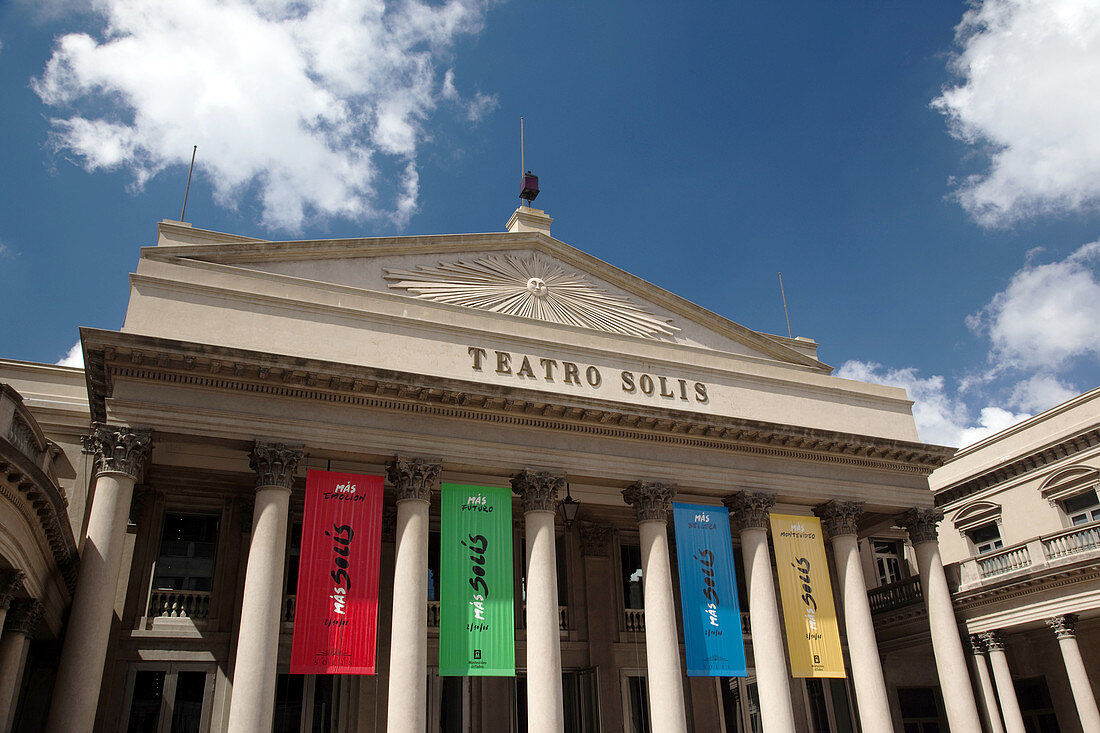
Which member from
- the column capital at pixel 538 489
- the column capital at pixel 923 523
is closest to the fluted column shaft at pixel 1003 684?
the column capital at pixel 923 523

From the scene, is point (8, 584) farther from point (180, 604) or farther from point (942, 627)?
point (942, 627)

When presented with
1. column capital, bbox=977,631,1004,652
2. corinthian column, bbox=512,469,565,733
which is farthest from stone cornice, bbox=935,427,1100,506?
corinthian column, bbox=512,469,565,733

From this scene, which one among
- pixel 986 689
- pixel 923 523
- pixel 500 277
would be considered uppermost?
pixel 500 277

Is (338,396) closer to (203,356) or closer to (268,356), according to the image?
(268,356)

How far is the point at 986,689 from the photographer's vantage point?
842 inches

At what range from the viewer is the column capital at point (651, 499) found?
19359mm

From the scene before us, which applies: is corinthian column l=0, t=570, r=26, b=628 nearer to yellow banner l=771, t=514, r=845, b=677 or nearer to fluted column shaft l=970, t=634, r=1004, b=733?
yellow banner l=771, t=514, r=845, b=677

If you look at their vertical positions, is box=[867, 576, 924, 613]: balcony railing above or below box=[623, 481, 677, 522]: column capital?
below

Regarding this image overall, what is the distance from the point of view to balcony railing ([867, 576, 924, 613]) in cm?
2336

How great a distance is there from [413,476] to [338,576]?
8.12ft

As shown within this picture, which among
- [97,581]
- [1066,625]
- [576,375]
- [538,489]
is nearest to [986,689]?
[1066,625]

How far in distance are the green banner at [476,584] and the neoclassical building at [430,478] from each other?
532 mm

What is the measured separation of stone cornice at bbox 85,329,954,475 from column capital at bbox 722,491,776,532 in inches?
44.8

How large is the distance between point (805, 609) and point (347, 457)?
35.9 ft
